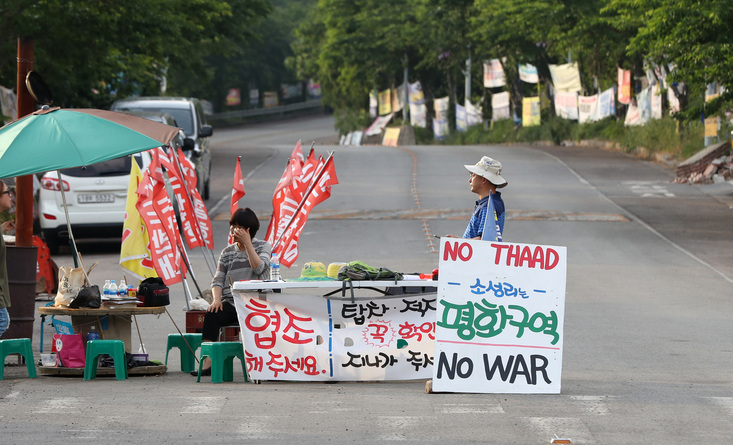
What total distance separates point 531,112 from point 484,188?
4337 cm

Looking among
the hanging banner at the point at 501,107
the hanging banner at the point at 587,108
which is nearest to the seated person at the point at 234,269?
the hanging banner at the point at 587,108

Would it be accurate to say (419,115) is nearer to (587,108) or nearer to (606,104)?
(587,108)

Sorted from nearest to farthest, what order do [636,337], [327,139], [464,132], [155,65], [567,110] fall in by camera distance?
[636,337], [155,65], [567,110], [464,132], [327,139]

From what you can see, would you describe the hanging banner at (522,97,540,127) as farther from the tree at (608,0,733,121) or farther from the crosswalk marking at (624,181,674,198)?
the tree at (608,0,733,121)

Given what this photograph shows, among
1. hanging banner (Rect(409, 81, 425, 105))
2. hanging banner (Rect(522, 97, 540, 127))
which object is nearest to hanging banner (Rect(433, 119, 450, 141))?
hanging banner (Rect(409, 81, 425, 105))

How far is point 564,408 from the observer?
25.6 feet

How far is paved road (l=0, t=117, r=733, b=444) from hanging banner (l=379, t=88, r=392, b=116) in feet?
140

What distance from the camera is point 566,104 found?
1881 inches

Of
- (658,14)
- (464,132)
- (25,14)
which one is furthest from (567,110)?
(25,14)

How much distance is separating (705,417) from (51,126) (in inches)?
209

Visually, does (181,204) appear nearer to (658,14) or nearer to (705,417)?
(705,417)

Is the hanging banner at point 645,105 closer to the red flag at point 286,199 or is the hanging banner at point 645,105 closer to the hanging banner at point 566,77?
the hanging banner at point 566,77

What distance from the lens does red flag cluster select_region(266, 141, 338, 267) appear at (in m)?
11.0

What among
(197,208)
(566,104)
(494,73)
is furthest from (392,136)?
(197,208)
